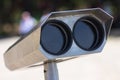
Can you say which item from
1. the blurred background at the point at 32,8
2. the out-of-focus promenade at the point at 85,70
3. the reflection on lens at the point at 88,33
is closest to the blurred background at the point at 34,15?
the blurred background at the point at 32,8

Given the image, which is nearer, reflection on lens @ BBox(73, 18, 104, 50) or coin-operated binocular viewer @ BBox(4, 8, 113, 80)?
coin-operated binocular viewer @ BBox(4, 8, 113, 80)

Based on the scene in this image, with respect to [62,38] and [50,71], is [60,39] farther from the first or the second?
[50,71]

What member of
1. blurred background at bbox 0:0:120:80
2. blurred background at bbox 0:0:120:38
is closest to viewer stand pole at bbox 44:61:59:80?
blurred background at bbox 0:0:120:80

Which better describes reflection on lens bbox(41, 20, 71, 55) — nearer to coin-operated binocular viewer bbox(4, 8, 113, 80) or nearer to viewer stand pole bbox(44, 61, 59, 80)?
coin-operated binocular viewer bbox(4, 8, 113, 80)

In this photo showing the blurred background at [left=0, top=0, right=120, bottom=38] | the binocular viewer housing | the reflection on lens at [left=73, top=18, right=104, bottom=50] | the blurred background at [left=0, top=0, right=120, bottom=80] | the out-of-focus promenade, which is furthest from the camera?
the blurred background at [left=0, top=0, right=120, bottom=38]

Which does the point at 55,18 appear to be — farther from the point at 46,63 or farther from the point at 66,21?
the point at 46,63

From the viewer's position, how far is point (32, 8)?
1684cm

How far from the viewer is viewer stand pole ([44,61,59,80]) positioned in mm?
3176

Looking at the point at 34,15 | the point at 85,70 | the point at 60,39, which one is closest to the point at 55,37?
the point at 60,39

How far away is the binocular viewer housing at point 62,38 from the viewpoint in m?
2.98

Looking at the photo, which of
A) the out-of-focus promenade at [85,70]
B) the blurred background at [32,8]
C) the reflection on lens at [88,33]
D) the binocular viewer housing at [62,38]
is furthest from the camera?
the blurred background at [32,8]

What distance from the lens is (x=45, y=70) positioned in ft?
10.5

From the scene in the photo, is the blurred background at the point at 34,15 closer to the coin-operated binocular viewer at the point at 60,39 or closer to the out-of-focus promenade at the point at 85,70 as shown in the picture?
the out-of-focus promenade at the point at 85,70

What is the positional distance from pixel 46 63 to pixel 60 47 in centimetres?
17
